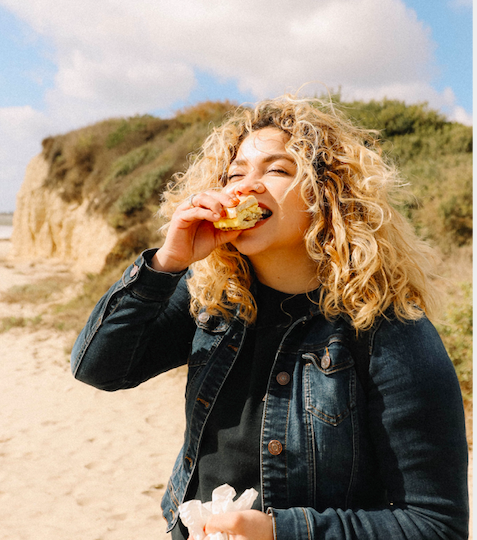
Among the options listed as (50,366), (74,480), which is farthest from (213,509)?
(50,366)

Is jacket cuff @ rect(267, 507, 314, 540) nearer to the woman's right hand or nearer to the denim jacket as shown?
the denim jacket

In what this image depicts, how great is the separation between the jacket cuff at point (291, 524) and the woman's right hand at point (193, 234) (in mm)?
939

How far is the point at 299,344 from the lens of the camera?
1.65 metres

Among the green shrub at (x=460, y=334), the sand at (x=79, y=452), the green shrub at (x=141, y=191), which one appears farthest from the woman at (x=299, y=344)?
the green shrub at (x=141, y=191)

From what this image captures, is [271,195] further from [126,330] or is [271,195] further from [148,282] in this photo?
[126,330]

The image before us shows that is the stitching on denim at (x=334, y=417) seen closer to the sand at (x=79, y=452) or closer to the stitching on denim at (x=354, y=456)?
the stitching on denim at (x=354, y=456)

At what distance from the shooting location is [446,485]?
1361 millimetres

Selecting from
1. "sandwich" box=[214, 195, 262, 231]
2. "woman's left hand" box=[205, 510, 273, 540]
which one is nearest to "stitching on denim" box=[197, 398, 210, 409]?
"woman's left hand" box=[205, 510, 273, 540]

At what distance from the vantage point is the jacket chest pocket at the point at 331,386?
57.4 inches

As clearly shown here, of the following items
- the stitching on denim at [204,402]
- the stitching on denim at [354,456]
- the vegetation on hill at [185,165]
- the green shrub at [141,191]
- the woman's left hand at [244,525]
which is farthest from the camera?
the green shrub at [141,191]

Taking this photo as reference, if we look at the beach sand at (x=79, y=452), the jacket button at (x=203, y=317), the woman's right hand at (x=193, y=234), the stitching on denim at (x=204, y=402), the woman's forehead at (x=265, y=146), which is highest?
the woman's forehead at (x=265, y=146)

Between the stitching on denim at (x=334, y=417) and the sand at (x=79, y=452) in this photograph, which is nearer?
the stitching on denim at (x=334, y=417)

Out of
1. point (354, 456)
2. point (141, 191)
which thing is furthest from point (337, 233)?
point (141, 191)

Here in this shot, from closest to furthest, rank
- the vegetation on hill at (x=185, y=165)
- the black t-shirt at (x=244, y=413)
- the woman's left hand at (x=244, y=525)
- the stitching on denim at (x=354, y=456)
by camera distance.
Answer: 1. the woman's left hand at (x=244, y=525)
2. the stitching on denim at (x=354, y=456)
3. the black t-shirt at (x=244, y=413)
4. the vegetation on hill at (x=185, y=165)
